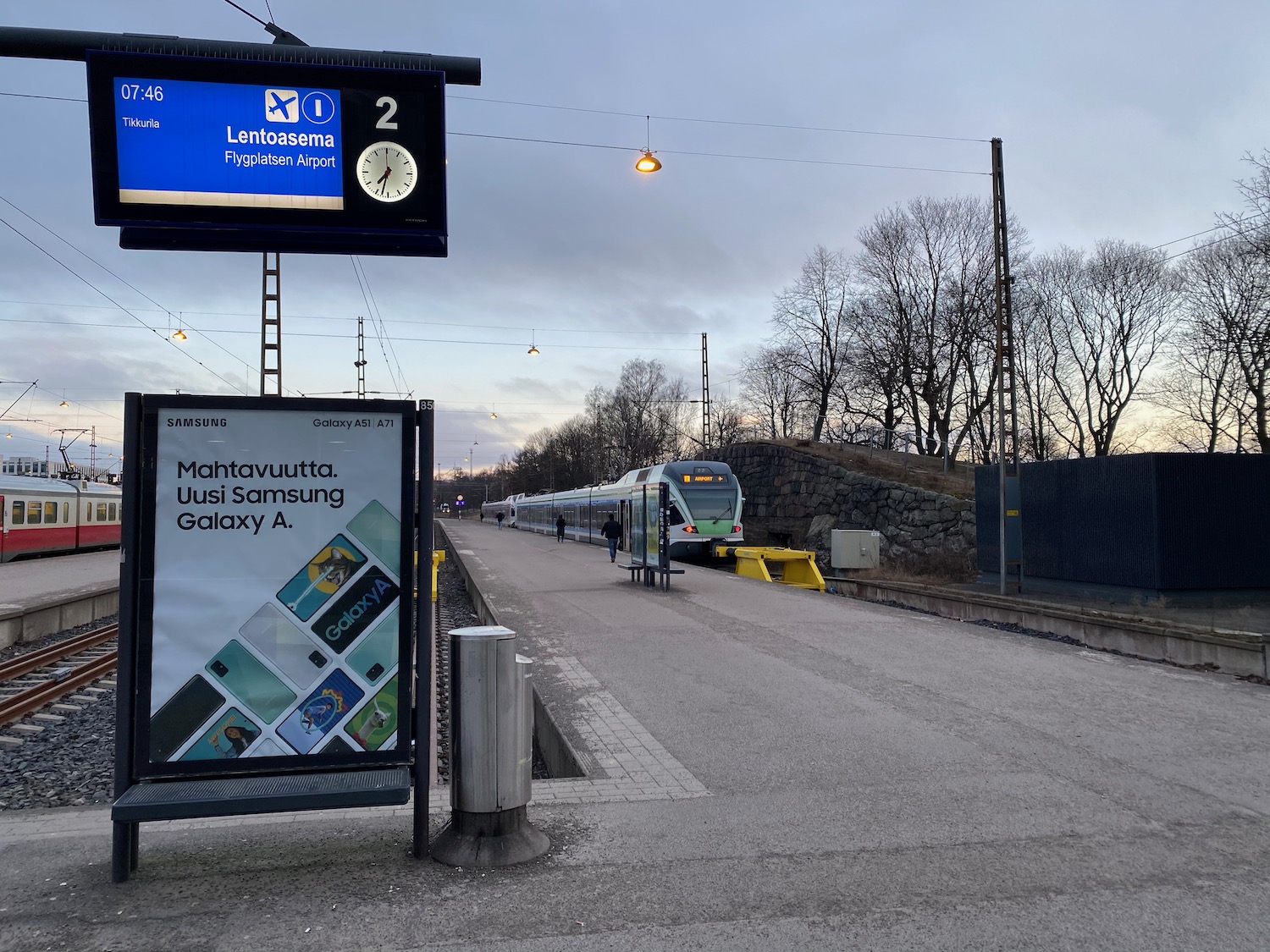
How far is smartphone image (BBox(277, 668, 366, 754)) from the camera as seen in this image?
437cm

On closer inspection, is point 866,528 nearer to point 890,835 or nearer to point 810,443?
point 810,443

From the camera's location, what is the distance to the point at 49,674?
39.9ft

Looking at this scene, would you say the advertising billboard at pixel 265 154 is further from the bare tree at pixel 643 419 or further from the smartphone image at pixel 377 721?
the bare tree at pixel 643 419

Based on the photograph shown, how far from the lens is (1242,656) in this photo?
954 centimetres

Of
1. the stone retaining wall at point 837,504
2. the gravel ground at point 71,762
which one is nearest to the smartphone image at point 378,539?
the gravel ground at point 71,762

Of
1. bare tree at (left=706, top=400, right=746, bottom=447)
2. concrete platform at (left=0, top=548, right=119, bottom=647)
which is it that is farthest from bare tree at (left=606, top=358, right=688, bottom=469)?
concrete platform at (left=0, top=548, right=119, bottom=647)

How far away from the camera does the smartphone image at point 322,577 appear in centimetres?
445

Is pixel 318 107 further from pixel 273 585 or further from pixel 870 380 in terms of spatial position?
pixel 870 380

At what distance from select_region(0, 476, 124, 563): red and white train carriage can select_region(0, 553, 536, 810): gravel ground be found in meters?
18.6

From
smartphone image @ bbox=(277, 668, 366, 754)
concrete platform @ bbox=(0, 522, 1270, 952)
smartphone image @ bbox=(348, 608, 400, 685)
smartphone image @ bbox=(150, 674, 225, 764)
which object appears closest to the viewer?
concrete platform @ bbox=(0, 522, 1270, 952)

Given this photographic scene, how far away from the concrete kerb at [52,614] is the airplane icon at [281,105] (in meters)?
10.4

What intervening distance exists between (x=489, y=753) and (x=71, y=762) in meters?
5.44

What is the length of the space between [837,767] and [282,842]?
3.39 m

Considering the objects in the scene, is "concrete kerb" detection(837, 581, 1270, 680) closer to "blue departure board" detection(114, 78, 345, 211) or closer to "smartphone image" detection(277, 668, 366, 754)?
"smartphone image" detection(277, 668, 366, 754)
